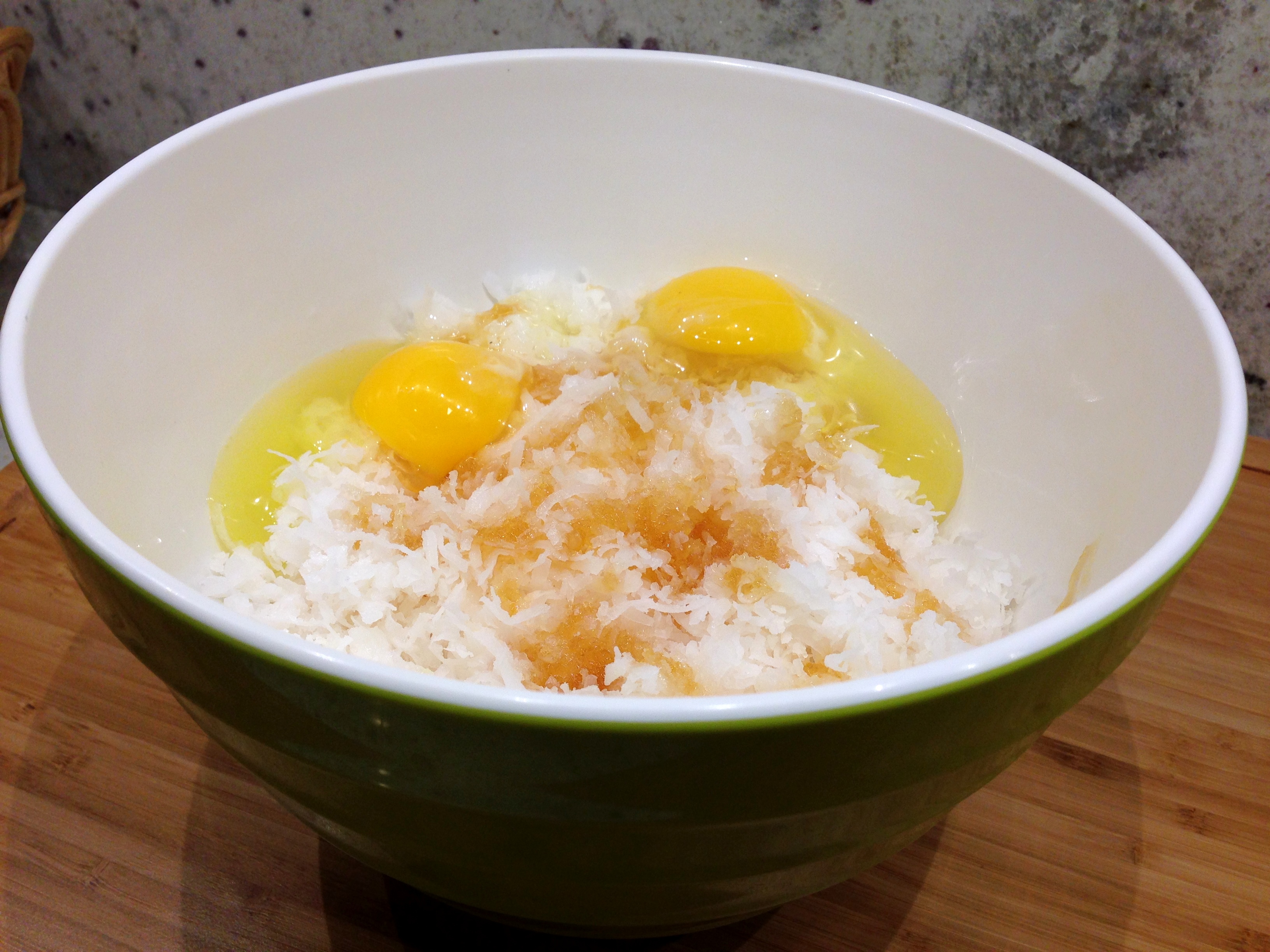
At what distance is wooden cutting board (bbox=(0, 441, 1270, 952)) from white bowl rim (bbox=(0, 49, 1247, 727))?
33cm

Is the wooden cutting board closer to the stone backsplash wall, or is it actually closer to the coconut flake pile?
the coconut flake pile

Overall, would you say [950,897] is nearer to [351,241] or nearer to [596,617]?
[596,617]

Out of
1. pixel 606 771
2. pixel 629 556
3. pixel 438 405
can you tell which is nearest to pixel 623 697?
pixel 606 771

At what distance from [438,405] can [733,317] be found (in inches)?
14.2

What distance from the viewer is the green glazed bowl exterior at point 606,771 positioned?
481 millimetres

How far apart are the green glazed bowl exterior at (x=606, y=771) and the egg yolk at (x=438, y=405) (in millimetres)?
482

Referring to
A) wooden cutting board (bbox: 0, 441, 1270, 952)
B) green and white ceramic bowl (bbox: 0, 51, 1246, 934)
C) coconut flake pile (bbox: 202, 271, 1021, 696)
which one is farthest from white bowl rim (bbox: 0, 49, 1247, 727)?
wooden cutting board (bbox: 0, 441, 1270, 952)

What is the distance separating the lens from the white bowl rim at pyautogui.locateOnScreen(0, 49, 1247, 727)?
465 mm

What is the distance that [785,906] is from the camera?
0.82 metres

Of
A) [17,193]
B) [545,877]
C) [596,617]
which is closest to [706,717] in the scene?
[545,877]

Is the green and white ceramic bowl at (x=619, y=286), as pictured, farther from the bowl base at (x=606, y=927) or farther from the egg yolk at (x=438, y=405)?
the egg yolk at (x=438, y=405)

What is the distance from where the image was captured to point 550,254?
125 centimetres

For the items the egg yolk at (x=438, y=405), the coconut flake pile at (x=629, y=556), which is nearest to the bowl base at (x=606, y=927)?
the coconut flake pile at (x=629, y=556)

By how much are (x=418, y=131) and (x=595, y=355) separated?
32 cm
